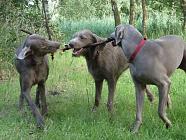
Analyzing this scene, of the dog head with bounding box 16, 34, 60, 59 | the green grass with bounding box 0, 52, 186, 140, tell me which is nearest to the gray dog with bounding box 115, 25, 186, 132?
the green grass with bounding box 0, 52, 186, 140

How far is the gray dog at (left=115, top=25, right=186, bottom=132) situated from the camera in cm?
579

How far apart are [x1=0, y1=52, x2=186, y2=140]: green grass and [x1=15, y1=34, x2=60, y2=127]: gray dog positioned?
11.7 inches

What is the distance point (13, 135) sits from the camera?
18.2 ft

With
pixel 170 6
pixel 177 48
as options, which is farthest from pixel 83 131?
pixel 170 6

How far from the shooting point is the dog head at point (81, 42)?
22.1 feet

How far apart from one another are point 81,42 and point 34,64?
0.81 m

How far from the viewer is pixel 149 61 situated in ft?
19.1

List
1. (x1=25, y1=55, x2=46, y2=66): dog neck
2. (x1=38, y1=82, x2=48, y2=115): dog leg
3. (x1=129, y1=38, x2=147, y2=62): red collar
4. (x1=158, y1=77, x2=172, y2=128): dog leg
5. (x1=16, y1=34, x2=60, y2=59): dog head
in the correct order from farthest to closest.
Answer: (x1=38, y1=82, x2=48, y2=115): dog leg < (x1=25, y1=55, x2=46, y2=66): dog neck < (x1=16, y1=34, x2=60, y2=59): dog head < (x1=129, y1=38, x2=147, y2=62): red collar < (x1=158, y1=77, x2=172, y2=128): dog leg

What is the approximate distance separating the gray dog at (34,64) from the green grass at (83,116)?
0.98 ft

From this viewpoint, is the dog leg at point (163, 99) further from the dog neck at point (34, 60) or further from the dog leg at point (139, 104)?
the dog neck at point (34, 60)

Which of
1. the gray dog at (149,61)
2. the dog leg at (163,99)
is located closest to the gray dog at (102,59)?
the gray dog at (149,61)

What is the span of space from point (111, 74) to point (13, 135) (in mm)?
2138

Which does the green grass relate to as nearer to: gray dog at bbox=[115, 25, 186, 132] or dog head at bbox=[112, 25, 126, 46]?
gray dog at bbox=[115, 25, 186, 132]

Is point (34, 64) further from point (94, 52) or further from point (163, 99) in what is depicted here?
point (163, 99)
